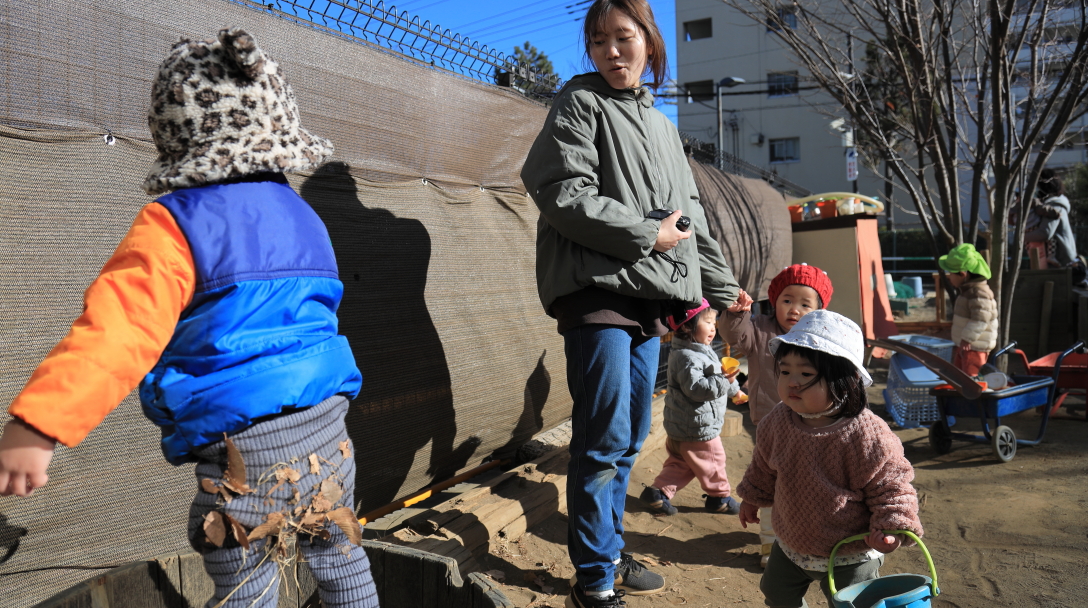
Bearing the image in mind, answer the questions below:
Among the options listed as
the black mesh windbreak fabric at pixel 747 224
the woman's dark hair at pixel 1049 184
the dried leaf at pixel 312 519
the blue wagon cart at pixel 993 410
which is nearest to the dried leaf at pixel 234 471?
the dried leaf at pixel 312 519

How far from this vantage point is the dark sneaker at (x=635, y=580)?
2.95 meters

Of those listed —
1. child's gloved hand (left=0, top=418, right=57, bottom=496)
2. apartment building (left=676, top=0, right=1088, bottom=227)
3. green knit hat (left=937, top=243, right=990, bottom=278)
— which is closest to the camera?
child's gloved hand (left=0, top=418, right=57, bottom=496)

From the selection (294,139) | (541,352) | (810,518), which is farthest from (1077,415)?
(294,139)

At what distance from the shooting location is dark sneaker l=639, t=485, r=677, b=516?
3.89 m

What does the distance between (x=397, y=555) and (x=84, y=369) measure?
108 cm

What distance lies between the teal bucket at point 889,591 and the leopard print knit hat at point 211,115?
180 cm

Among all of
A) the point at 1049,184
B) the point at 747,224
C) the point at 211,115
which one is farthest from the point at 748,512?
the point at 1049,184

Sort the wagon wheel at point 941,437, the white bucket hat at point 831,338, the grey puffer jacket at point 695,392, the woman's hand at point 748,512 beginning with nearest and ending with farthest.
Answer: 1. the white bucket hat at point 831,338
2. the woman's hand at point 748,512
3. the grey puffer jacket at point 695,392
4. the wagon wheel at point 941,437

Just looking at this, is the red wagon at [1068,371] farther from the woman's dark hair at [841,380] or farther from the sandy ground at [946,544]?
the woman's dark hair at [841,380]

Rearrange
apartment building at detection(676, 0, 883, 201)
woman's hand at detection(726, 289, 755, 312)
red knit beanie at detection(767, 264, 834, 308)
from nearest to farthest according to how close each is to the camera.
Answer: red knit beanie at detection(767, 264, 834, 308), woman's hand at detection(726, 289, 755, 312), apartment building at detection(676, 0, 883, 201)

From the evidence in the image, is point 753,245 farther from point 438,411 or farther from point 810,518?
point 810,518

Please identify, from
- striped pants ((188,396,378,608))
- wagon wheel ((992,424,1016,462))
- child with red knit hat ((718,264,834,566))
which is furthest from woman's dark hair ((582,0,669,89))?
wagon wheel ((992,424,1016,462))

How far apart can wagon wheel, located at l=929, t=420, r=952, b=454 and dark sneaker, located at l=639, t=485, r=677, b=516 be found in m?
2.14

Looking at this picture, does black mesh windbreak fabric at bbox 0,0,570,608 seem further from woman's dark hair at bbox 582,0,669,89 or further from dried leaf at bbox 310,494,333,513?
woman's dark hair at bbox 582,0,669,89
